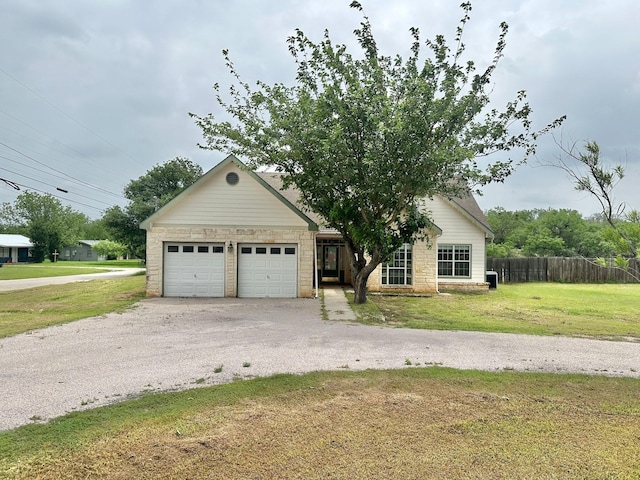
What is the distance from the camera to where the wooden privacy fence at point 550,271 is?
25.2m

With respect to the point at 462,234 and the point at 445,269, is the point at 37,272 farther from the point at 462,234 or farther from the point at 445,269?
the point at 462,234

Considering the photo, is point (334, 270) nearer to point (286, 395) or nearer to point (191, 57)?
point (191, 57)

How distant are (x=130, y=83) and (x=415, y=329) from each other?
1934 cm

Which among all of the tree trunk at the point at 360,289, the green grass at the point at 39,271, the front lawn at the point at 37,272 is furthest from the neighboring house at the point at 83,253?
the tree trunk at the point at 360,289

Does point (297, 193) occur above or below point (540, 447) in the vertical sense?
above

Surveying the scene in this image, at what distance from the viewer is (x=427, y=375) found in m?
5.99

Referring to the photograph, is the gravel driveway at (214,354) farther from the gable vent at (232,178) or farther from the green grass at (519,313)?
the gable vent at (232,178)

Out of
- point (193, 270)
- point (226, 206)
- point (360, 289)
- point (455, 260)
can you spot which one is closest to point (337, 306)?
point (360, 289)

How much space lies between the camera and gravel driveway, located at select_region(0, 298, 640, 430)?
544cm

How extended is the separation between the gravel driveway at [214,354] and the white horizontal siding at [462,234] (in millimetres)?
11476

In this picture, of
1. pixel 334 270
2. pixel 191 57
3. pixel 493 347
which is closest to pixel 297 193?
pixel 334 270

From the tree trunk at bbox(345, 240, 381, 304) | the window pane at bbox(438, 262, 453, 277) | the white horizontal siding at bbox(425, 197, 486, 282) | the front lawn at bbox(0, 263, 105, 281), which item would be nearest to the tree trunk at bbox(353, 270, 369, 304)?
the tree trunk at bbox(345, 240, 381, 304)

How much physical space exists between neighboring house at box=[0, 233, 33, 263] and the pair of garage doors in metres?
53.7

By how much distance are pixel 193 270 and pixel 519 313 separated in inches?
464
